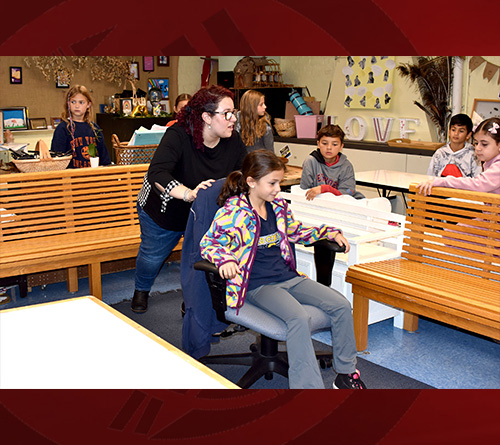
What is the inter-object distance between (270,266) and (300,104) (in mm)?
5719

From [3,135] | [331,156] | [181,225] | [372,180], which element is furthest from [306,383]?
[3,135]

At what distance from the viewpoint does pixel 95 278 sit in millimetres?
4273

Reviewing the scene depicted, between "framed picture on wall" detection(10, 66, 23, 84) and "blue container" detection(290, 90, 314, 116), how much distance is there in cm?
366

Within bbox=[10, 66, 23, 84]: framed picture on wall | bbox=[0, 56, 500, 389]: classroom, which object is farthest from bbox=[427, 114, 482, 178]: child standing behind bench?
bbox=[10, 66, 23, 84]: framed picture on wall

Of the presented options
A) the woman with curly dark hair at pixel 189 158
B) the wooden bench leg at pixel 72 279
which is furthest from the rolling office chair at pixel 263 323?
the wooden bench leg at pixel 72 279

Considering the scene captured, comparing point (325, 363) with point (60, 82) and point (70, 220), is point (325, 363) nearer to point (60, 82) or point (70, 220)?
point (70, 220)

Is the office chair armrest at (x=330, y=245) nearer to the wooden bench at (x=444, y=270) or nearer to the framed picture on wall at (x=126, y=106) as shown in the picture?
the wooden bench at (x=444, y=270)

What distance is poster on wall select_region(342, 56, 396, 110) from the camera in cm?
768

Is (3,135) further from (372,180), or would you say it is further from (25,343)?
(25,343)

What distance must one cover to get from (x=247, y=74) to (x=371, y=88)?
1.76m

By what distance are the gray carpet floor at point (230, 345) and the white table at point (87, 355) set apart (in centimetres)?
110

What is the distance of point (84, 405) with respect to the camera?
176 centimetres

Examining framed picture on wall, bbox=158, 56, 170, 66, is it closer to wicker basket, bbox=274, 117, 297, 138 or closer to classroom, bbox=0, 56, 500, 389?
wicker basket, bbox=274, 117, 297, 138

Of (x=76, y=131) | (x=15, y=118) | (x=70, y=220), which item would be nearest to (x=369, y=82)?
(x=76, y=131)
